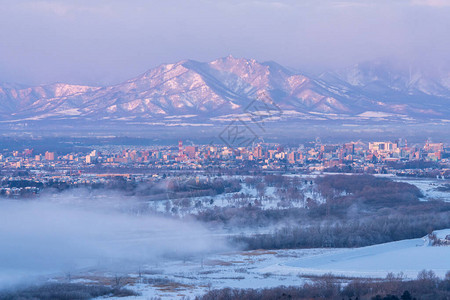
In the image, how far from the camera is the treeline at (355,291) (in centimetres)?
1377

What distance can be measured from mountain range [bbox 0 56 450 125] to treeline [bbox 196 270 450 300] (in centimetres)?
5973

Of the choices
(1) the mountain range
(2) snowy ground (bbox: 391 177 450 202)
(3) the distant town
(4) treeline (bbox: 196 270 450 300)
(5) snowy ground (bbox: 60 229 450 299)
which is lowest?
(5) snowy ground (bbox: 60 229 450 299)

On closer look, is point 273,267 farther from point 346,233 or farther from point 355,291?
point 346,233

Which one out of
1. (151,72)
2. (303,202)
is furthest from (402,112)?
(303,202)

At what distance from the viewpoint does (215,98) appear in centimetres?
8969

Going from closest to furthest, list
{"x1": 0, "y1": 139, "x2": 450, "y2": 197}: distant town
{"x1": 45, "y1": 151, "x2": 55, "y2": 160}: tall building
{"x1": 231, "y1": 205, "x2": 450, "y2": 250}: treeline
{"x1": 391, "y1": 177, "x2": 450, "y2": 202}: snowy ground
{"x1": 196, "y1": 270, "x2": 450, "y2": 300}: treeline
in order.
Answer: {"x1": 196, "y1": 270, "x2": 450, "y2": 300}: treeline < {"x1": 231, "y1": 205, "x2": 450, "y2": 250}: treeline < {"x1": 391, "y1": 177, "x2": 450, "y2": 202}: snowy ground < {"x1": 0, "y1": 139, "x2": 450, "y2": 197}: distant town < {"x1": 45, "y1": 151, "x2": 55, "y2": 160}: tall building

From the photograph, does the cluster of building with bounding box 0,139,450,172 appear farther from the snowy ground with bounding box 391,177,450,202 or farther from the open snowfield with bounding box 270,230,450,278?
the open snowfield with bounding box 270,230,450,278

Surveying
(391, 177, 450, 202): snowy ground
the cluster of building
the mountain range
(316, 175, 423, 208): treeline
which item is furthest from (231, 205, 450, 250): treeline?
the mountain range

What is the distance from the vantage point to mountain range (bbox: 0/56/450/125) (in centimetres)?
8594

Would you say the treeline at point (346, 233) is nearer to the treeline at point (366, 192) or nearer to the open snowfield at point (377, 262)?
the open snowfield at point (377, 262)

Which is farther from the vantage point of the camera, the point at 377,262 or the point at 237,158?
the point at 237,158

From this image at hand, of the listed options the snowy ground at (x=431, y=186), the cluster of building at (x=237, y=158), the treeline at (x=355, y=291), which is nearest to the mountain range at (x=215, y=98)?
the cluster of building at (x=237, y=158)

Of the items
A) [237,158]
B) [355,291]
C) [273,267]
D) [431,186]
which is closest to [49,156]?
[237,158]

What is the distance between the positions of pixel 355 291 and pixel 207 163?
99.0 ft
